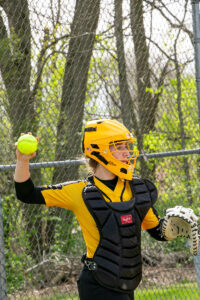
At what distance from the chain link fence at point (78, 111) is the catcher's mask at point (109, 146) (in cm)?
99

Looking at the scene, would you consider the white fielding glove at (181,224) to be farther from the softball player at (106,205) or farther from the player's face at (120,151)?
the player's face at (120,151)

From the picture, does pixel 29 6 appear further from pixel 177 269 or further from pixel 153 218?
pixel 177 269

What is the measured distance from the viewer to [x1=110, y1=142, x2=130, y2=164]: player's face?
3192 millimetres

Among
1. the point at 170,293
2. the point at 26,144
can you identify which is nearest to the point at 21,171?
the point at 26,144

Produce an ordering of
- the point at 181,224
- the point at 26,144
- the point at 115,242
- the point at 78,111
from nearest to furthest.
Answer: the point at 26,144
the point at 115,242
the point at 181,224
the point at 78,111

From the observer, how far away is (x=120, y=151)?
318cm

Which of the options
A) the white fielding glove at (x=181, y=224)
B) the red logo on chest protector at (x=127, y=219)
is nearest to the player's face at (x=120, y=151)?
the red logo on chest protector at (x=127, y=219)

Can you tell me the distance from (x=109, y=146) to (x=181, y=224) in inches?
30.5

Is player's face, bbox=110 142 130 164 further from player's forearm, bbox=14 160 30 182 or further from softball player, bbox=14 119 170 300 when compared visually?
player's forearm, bbox=14 160 30 182

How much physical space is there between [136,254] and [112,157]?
0.66 meters

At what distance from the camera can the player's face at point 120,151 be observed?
126 inches

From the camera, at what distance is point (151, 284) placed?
19.8ft

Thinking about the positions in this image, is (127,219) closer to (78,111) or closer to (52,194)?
(52,194)

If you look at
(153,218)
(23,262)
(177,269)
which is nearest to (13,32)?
(153,218)
